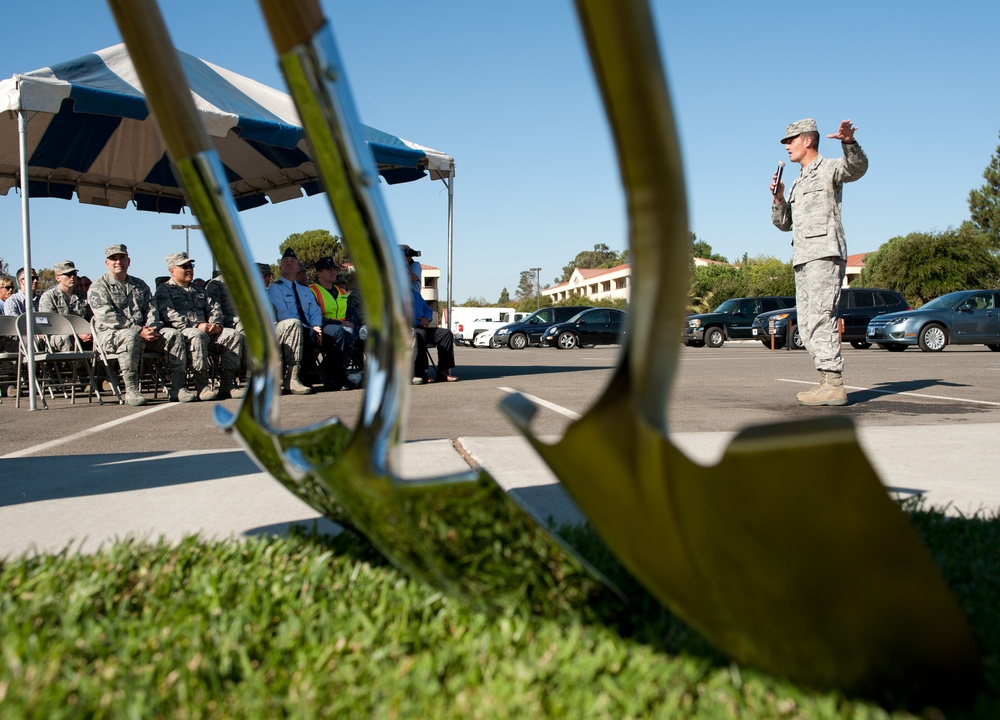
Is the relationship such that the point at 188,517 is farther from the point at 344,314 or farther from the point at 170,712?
the point at 344,314

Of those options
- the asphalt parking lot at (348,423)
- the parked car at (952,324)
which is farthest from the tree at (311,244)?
the asphalt parking lot at (348,423)

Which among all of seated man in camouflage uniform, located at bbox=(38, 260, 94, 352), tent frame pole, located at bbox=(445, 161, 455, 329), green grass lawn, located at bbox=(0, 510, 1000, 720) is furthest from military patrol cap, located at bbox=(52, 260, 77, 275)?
green grass lawn, located at bbox=(0, 510, 1000, 720)

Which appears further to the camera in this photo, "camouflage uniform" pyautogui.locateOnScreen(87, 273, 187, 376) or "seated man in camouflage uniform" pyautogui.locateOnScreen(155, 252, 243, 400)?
"seated man in camouflage uniform" pyautogui.locateOnScreen(155, 252, 243, 400)

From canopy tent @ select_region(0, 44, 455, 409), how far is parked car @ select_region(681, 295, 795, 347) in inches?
614

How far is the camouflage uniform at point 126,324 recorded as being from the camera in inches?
299

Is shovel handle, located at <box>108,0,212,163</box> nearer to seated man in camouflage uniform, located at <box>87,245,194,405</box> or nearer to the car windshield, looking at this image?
seated man in camouflage uniform, located at <box>87,245,194,405</box>

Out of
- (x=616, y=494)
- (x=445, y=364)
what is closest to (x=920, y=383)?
(x=445, y=364)

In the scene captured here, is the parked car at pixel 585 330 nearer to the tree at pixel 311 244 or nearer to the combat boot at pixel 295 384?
the combat boot at pixel 295 384

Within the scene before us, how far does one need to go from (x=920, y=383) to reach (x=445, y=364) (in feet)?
17.4

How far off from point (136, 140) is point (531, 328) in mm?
18612

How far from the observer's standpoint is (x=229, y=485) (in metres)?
2.98

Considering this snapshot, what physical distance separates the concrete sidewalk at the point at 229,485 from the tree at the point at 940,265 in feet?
148

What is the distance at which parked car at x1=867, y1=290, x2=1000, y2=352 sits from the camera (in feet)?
60.7

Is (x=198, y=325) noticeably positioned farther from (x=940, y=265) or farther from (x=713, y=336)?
(x=940, y=265)
